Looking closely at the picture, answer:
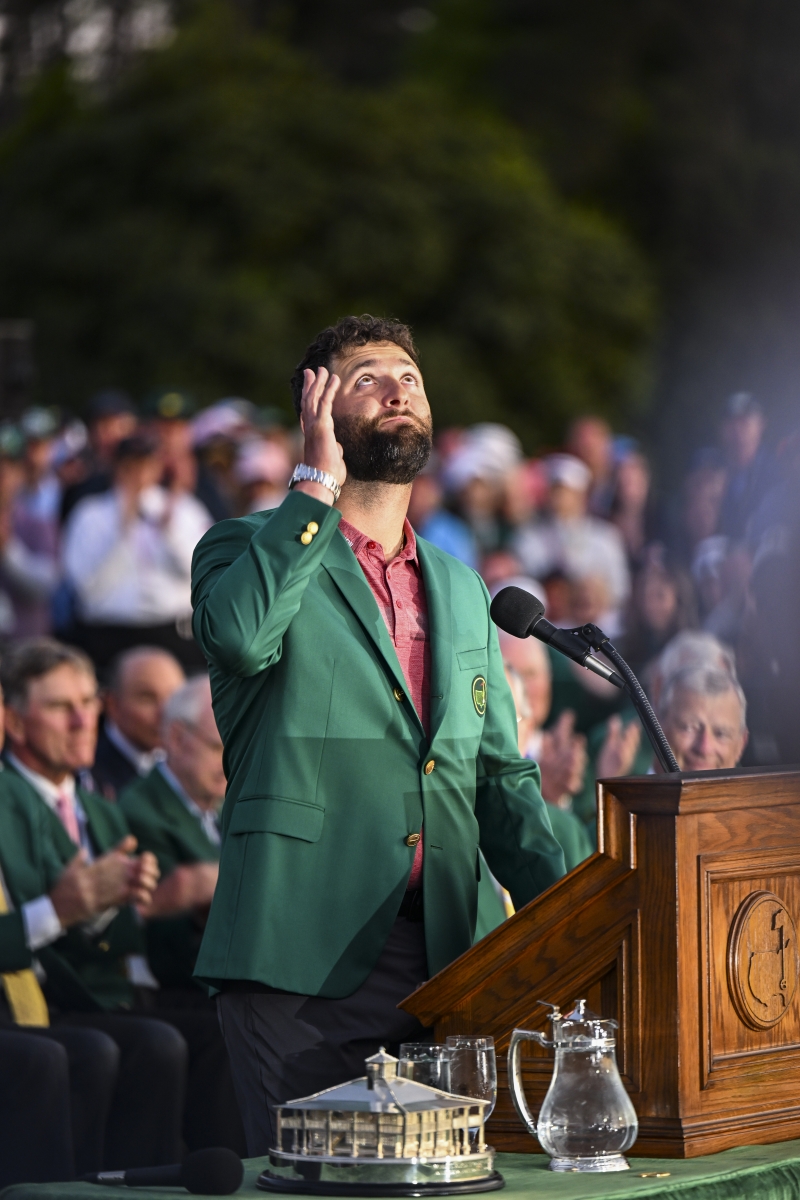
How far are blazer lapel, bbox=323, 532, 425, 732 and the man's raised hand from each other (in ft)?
0.56

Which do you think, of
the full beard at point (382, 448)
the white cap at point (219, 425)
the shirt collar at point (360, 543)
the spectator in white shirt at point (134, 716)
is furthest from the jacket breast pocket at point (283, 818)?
the white cap at point (219, 425)

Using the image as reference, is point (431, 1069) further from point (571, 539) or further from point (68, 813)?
point (571, 539)

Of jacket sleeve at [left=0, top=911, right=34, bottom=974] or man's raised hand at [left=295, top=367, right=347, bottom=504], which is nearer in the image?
man's raised hand at [left=295, top=367, right=347, bottom=504]

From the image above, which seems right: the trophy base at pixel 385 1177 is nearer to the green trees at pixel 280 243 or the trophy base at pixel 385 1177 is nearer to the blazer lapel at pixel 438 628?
the blazer lapel at pixel 438 628

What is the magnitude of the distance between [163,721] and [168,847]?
42 centimetres

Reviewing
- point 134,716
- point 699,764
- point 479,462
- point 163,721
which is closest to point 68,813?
point 163,721

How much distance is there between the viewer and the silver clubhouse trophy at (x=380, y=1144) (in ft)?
9.37

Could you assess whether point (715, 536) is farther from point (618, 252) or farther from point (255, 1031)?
point (618, 252)

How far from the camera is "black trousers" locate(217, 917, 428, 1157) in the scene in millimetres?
3562

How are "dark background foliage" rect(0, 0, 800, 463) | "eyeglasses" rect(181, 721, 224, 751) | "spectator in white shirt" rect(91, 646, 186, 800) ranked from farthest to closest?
1. "dark background foliage" rect(0, 0, 800, 463)
2. "spectator in white shirt" rect(91, 646, 186, 800)
3. "eyeglasses" rect(181, 721, 224, 751)

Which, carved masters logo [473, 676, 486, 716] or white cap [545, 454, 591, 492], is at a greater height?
white cap [545, 454, 591, 492]

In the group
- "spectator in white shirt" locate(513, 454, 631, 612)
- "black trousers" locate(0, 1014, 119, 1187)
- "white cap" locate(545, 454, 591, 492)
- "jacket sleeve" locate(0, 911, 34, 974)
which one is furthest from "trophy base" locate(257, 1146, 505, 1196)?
"white cap" locate(545, 454, 591, 492)

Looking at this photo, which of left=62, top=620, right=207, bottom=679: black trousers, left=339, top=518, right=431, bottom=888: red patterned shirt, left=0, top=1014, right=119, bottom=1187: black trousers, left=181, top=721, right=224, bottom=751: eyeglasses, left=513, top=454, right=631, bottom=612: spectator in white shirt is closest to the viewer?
left=339, top=518, right=431, bottom=888: red patterned shirt

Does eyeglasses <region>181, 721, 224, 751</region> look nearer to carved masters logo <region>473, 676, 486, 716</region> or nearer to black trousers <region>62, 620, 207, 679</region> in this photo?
carved masters logo <region>473, 676, 486, 716</region>
